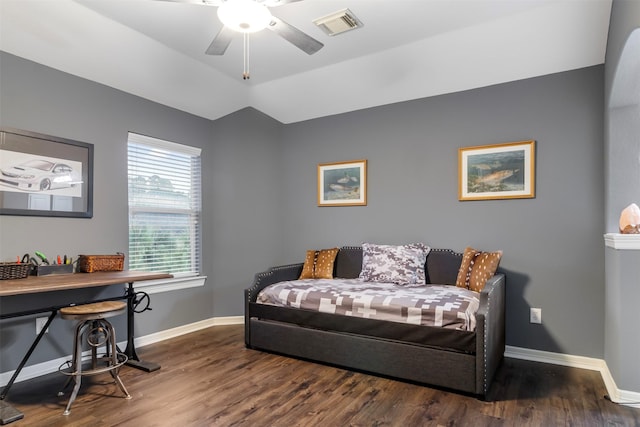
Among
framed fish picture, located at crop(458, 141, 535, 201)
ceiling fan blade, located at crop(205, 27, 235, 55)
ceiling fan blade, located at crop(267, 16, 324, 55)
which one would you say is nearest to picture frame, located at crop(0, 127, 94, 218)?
ceiling fan blade, located at crop(205, 27, 235, 55)

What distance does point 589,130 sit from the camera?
2.92 meters

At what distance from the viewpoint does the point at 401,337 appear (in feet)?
8.57

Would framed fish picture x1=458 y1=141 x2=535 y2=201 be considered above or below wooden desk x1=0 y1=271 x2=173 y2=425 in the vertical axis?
above

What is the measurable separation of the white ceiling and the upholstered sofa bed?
66.9 inches

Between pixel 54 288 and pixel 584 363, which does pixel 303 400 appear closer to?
pixel 54 288

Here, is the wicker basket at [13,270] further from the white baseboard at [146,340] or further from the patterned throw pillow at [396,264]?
the patterned throw pillow at [396,264]

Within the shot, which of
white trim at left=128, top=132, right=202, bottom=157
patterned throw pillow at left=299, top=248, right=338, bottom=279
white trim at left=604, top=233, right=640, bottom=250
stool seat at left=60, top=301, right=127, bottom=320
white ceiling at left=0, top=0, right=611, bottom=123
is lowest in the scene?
stool seat at left=60, top=301, right=127, bottom=320

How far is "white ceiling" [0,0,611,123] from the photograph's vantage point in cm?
255

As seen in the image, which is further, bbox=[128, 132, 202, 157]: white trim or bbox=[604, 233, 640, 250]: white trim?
bbox=[128, 132, 202, 157]: white trim

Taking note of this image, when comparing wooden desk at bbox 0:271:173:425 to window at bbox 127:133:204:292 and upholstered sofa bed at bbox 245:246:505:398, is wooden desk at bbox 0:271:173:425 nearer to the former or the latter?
window at bbox 127:133:204:292

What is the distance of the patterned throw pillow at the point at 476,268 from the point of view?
9.48 feet

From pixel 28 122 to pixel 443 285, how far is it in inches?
140

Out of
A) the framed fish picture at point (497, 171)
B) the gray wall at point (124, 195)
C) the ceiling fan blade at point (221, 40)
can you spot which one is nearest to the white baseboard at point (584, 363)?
the framed fish picture at point (497, 171)

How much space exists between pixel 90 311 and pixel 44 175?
1.21 metres
